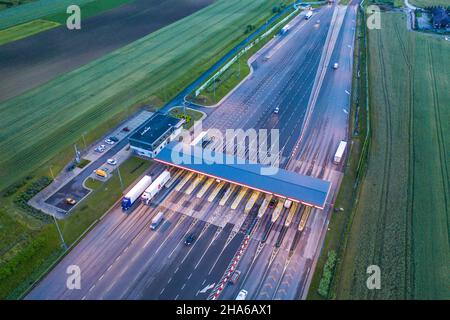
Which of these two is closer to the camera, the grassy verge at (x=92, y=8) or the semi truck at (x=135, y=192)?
the semi truck at (x=135, y=192)

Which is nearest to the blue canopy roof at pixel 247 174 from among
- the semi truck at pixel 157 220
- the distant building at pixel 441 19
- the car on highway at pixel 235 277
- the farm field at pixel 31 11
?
the semi truck at pixel 157 220

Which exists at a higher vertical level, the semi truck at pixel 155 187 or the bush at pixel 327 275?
the semi truck at pixel 155 187

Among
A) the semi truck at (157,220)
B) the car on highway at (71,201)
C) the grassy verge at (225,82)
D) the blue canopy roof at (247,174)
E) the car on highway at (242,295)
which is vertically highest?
the grassy verge at (225,82)

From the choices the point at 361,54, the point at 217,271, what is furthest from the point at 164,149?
the point at 361,54

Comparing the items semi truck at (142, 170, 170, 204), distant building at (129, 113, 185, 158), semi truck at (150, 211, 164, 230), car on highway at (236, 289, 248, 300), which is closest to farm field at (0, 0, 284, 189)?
distant building at (129, 113, 185, 158)

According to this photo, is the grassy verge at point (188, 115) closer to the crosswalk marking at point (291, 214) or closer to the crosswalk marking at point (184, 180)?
the crosswalk marking at point (184, 180)
